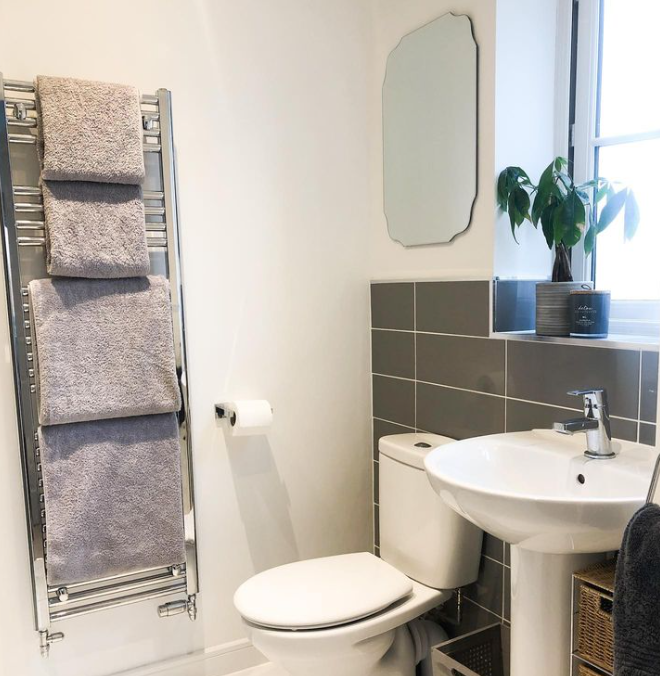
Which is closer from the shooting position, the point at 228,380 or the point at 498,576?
the point at 498,576

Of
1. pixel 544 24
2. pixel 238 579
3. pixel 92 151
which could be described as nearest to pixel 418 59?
pixel 544 24

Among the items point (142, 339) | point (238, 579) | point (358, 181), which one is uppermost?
point (358, 181)

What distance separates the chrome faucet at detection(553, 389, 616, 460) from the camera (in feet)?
4.66

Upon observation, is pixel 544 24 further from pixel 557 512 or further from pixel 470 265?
pixel 557 512

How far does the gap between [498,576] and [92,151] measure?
5.02 feet

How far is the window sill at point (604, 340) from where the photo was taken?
145 centimetres

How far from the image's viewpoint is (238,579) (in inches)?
81.7

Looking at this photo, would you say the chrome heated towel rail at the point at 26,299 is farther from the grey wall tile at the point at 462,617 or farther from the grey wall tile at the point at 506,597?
the grey wall tile at the point at 506,597

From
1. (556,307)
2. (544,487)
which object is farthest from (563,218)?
(544,487)

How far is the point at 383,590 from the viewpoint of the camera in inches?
68.2

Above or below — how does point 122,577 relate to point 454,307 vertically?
below

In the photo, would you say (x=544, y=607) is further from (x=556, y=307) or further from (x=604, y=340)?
(x=556, y=307)

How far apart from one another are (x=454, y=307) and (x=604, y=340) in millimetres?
491

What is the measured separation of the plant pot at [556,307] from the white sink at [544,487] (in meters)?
0.25
